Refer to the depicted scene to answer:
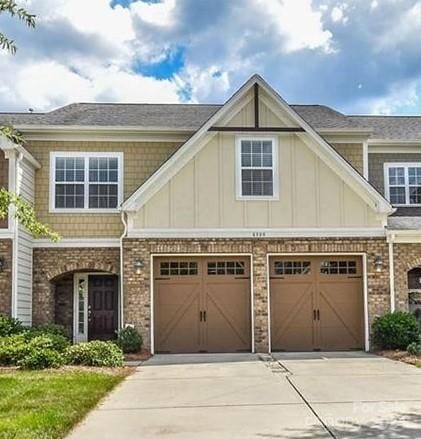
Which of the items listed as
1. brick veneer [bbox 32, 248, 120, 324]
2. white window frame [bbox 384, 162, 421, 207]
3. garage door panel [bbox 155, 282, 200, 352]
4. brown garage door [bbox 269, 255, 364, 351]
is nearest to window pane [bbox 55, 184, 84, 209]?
brick veneer [bbox 32, 248, 120, 324]

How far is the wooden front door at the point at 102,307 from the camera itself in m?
20.0

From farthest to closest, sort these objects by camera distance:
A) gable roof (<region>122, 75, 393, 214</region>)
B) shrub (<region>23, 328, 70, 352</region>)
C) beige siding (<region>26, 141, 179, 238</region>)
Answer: beige siding (<region>26, 141, 179, 238</region>) → gable roof (<region>122, 75, 393, 214</region>) → shrub (<region>23, 328, 70, 352</region>)

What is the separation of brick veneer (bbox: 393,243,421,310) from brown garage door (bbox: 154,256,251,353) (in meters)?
4.09

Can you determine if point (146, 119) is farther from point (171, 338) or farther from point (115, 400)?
point (115, 400)

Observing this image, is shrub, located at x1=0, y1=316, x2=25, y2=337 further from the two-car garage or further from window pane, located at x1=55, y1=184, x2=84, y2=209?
window pane, located at x1=55, y1=184, x2=84, y2=209

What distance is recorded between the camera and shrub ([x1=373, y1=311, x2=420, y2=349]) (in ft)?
55.2

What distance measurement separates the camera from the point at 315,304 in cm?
1814

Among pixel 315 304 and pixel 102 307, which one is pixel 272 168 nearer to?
pixel 315 304

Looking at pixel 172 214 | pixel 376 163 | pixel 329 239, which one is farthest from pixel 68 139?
pixel 376 163

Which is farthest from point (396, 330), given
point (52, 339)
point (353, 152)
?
point (52, 339)

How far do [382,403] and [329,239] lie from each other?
28.5 feet

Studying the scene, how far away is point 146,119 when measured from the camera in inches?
820

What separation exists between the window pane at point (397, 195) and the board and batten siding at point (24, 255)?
11193 mm

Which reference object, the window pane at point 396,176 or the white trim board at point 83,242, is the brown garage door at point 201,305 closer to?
the white trim board at point 83,242
